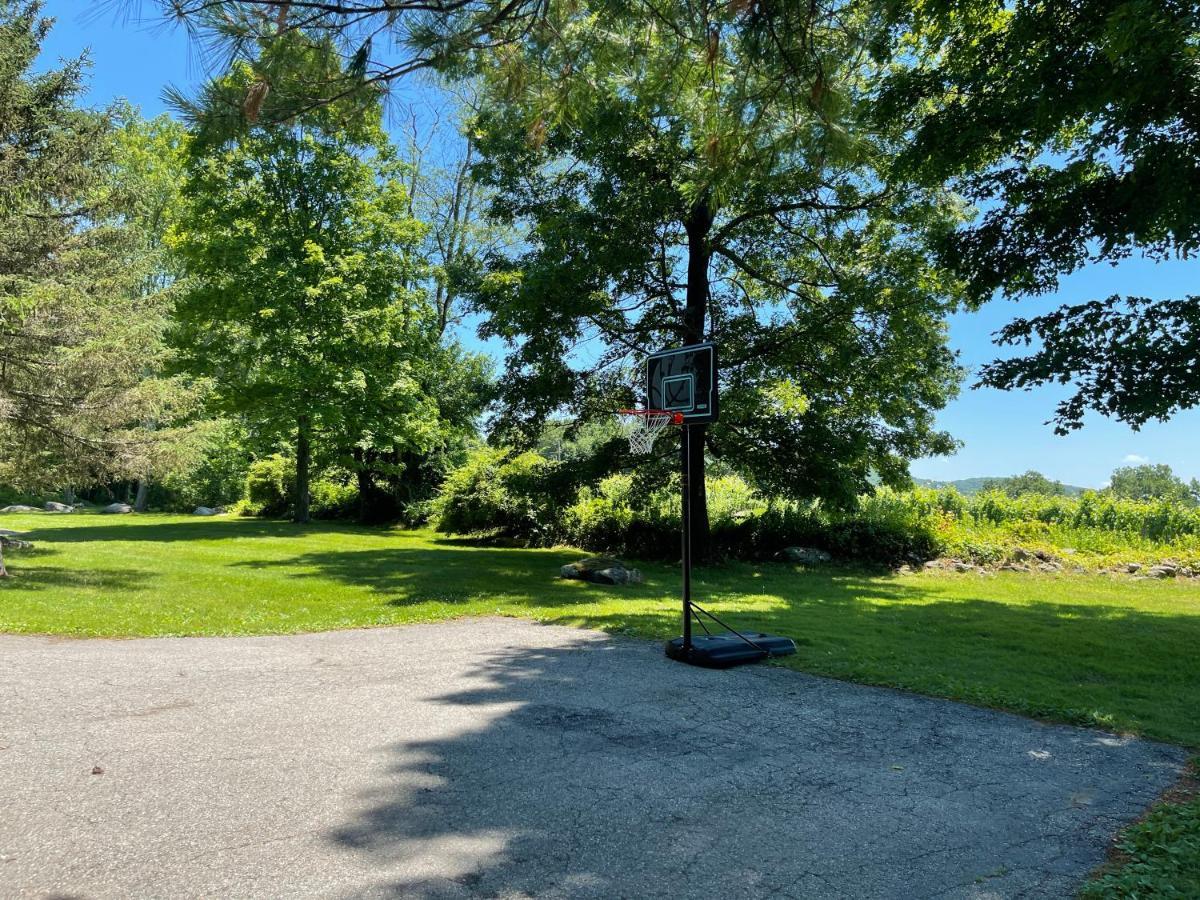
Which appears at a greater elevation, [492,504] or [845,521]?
[492,504]

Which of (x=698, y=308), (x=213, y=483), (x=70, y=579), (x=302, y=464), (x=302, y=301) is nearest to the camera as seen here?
(x=70, y=579)

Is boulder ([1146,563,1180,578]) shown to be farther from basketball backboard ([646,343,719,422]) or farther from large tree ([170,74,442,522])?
large tree ([170,74,442,522])

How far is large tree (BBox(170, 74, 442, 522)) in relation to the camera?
66.6 ft

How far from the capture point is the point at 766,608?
33.7 ft

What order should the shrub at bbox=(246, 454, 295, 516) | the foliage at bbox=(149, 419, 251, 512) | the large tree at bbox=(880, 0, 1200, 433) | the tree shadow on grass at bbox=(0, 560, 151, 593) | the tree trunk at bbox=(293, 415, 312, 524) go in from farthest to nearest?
the foliage at bbox=(149, 419, 251, 512), the shrub at bbox=(246, 454, 295, 516), the tree trunk at bbox=(293, 415, 312, 524), the tree shadow on grass at bbox=(0, 560, 151, 593), the large tree at bbox=(880, 0, 1200, 433)

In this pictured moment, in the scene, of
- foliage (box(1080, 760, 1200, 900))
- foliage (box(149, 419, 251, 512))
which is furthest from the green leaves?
foliage (box(149, 419, 251, 512))

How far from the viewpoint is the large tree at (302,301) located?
20297mm

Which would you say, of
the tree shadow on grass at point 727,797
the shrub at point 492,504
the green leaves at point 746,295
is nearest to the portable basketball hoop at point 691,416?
the tree shadow on grass at point 727,797

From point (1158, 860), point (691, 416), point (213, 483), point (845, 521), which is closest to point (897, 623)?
point (691, 416)

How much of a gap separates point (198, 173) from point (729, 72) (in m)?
20.3

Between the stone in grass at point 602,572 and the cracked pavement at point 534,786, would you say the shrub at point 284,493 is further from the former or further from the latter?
the cracked pavement at point 534,786

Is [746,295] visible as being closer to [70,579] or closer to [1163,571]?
[1163,571]

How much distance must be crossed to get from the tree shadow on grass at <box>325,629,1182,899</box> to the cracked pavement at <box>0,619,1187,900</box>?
0.05 ft

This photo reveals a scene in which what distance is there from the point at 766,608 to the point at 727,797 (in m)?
6.88
